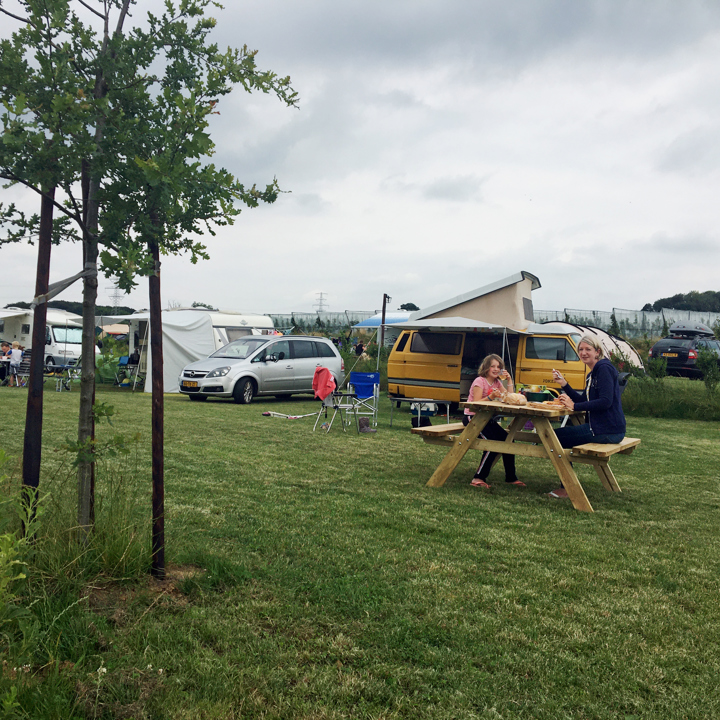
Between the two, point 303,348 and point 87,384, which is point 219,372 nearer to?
point 303,348

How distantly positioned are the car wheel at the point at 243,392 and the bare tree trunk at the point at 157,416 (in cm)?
1038

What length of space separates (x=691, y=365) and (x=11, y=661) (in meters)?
20.8

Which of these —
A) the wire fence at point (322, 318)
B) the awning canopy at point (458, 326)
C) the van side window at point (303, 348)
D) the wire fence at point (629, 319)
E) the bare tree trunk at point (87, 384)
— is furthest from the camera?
the wire fence at point (322, 318)

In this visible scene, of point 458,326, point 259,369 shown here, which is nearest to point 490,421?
point 458,326

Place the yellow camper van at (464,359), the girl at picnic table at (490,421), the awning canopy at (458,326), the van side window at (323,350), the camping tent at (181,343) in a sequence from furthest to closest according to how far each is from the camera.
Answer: the camping tent at (181,343) < the van side window at (323,350) < the yellow camper van at (464,359) < the awning canopy at (458,326) < the girl at picnic table at (490,421)

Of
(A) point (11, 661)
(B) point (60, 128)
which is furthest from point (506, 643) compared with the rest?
(B) point (60, 128)

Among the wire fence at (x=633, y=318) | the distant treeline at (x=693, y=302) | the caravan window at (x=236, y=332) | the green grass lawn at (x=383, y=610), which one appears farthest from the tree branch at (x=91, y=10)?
the distant treeline at (x=693, y=302)

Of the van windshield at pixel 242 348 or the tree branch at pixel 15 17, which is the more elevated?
the tree branch at pixel 15 17

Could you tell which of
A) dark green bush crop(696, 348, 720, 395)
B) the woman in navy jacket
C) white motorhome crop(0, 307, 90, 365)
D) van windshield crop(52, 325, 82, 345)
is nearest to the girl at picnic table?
the woman in navy jacket

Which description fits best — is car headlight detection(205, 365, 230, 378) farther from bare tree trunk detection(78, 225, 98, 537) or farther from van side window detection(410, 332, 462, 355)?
bare tree trunk detection(78, 225, 98, 537)

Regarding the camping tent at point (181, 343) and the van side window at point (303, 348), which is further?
the camping tent at point (181, 343)

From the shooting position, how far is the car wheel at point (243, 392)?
13.4 m

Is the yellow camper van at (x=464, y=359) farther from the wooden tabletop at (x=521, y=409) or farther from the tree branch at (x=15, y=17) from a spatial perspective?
the tree branch at (x=15, y=17)

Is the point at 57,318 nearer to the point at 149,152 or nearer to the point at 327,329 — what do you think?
the point at 327,329
